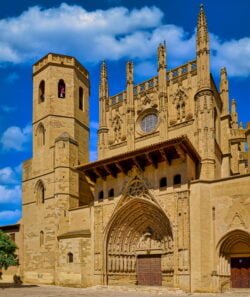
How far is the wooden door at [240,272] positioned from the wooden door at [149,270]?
4.53 meters

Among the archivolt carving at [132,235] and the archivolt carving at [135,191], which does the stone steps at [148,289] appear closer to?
the archivolt carving at [132,235]

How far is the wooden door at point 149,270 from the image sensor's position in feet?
82.8

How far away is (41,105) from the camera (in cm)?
3219

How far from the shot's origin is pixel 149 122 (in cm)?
2845

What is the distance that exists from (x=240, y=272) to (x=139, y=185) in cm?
721

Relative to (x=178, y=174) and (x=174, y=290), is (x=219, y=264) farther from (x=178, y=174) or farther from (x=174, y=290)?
(x=178, y=174)

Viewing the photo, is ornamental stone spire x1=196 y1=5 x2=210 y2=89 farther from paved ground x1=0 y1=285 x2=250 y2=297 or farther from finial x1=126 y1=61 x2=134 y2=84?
paved ground x1=0 y1=285 x2=250 y2=297

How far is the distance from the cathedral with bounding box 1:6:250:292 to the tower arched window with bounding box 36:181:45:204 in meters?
0.08

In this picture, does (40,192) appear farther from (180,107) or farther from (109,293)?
(180,107)

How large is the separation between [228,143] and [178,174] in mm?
5813

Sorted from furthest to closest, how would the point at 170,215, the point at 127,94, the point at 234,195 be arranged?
the point at 127,94 < the point at 170,215 < the point at 234,195

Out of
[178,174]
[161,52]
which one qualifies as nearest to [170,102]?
[161,52]

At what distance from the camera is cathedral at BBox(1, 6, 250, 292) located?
2209 cm

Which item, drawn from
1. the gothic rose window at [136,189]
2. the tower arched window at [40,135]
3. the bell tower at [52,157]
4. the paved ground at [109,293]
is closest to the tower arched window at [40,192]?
the bell tower at [52,157]
